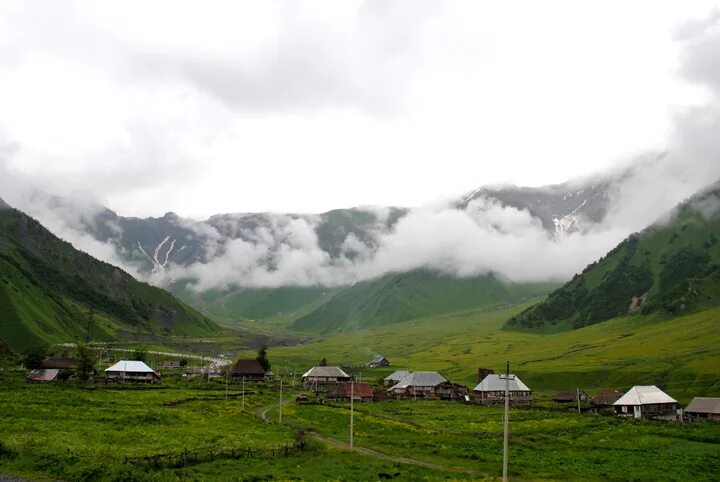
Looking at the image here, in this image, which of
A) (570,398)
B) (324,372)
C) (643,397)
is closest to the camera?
(643,397)

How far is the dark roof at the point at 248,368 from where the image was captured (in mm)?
166125

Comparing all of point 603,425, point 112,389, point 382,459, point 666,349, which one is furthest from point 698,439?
point 666,349

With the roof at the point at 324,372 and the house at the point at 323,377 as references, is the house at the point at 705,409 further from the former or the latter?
the roof at the point at 324,372

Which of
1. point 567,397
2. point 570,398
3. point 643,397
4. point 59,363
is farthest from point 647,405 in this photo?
point 59,363

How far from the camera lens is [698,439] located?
275 feet

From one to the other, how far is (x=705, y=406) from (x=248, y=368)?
110716mm

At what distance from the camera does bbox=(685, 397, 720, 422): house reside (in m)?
112

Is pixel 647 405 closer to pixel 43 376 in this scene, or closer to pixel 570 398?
pixel 570 398

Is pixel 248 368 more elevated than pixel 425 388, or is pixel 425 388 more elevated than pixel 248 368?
pixel 248 368

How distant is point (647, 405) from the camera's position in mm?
121812

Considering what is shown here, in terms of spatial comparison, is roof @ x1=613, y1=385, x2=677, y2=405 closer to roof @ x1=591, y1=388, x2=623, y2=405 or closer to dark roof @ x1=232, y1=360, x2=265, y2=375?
roof @ x1=591, y1=388, x2=623, y2=405

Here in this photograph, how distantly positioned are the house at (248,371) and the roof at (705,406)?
10541 centimetres

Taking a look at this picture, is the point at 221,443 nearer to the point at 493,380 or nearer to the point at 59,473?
the point at 59,473

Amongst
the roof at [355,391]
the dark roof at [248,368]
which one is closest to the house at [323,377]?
the dark roof at [248,368]
